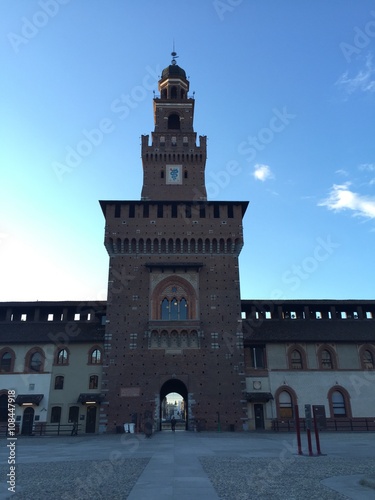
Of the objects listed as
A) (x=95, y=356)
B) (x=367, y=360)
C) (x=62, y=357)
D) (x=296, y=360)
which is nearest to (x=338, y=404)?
(x=296, y=360)

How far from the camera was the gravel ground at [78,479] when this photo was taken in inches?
416

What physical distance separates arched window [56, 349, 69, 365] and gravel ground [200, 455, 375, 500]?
1090 inches

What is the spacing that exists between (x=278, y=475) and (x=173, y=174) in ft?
130

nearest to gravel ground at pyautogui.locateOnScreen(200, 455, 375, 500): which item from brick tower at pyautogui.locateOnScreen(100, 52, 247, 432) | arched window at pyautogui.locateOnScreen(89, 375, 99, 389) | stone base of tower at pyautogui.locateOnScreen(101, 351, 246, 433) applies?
stone base of tower at pyautogui.locateOnScreen(101, 351, 246, 433)

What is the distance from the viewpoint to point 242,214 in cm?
4553

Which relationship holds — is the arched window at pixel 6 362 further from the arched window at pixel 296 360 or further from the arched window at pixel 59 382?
the arched window at pixel 296 360

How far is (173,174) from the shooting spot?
49.2 metres

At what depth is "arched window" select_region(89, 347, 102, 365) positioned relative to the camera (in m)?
41.7

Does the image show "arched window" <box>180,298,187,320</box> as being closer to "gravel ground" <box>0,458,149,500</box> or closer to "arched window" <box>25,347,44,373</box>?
"arched window" <box>25,347,44,373</box>

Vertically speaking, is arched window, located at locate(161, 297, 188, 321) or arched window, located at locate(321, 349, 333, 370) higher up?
arched window, located at locate(161, 297, 188, 321)

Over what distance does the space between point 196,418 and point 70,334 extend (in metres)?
15.2

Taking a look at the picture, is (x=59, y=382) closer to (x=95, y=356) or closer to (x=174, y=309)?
(x=95, y=356)

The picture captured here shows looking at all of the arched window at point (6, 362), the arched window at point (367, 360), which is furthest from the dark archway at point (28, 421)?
the arched window at point (367, 360)

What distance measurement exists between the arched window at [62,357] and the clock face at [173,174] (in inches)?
854
